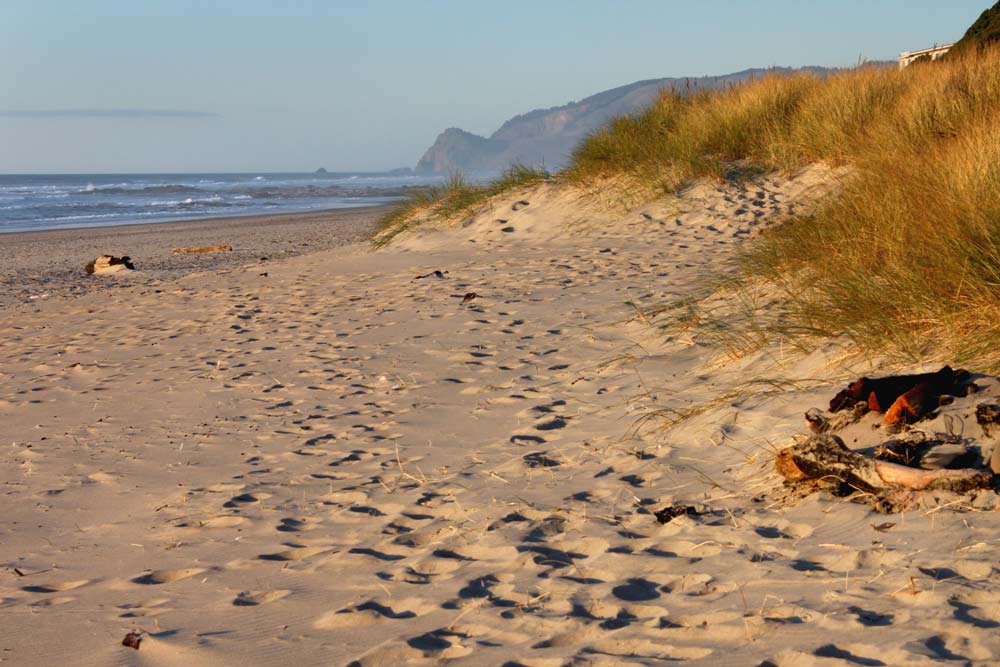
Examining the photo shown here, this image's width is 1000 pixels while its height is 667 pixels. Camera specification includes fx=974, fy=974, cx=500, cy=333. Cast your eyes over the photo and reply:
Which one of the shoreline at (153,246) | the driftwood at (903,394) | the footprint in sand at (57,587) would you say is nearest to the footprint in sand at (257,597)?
the footprint in sand at (57,587)

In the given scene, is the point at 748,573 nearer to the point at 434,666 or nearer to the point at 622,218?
the point at 434,666

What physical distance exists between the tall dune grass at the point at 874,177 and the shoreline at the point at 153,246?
6385 mm

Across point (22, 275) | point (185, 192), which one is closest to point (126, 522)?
point (22, 275)

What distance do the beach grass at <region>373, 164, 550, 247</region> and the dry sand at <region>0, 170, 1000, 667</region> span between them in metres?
5.38

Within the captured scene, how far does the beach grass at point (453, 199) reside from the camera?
1306 centimetres

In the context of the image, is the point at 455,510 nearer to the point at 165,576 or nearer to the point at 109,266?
the point at 165,576

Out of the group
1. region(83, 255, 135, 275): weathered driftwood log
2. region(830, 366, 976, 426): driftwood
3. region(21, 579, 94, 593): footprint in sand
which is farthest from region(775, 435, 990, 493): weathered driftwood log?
region(83, 255, 135, 275): weathered driftwood log

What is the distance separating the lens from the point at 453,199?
44.1 feet

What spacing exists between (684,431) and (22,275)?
12.7 metres

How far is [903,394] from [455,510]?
176 centimetres

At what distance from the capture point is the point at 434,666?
2594mm

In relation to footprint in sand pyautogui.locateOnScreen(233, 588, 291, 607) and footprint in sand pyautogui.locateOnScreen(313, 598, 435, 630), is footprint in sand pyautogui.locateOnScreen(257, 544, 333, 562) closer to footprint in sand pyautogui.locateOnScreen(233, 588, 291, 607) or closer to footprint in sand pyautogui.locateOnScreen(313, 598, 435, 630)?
footprint in sand pyautogui.locateOnScreen(233, 588, 291, 607)

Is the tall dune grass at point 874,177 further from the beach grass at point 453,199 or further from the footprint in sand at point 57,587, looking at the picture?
the footprint in sand at point 57,587

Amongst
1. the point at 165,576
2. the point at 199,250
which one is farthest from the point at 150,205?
the point at 165,576
